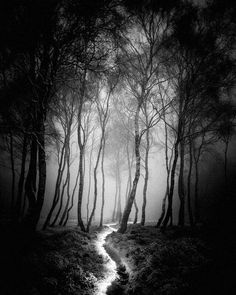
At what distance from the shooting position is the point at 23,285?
405 centimetres

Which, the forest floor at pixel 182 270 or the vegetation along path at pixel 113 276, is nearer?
the forest floor at pixel 182 270

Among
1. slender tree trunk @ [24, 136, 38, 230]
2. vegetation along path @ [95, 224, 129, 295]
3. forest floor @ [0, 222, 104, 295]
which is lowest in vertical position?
vegetation along path @ [95, 224, 129, 295]

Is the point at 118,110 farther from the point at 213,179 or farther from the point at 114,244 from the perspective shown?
the point at 213,179

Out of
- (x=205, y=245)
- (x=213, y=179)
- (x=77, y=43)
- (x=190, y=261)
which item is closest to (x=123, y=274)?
(x=190, y=261)

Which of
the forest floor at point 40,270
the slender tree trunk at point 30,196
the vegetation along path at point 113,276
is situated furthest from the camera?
the slender tree trunk at point 30,196

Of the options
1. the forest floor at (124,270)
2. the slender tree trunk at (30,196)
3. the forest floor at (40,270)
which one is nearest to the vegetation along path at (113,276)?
the forest floor at (124,270)

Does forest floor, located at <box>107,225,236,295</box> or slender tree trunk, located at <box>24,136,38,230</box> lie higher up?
slender tree trunk, located at <box>24,136,38,230</box>

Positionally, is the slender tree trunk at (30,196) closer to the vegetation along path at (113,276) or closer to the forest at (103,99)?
the forest at (103,99)

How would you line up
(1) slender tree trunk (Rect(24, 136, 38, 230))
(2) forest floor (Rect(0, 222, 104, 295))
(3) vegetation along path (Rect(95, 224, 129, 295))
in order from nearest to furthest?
(2) forest floor (Rect(0, 222, 104, 295)) → (3) vegetation along path (Rect(95, 224, 129, 295)) → (1) slender tree trunk (Rect(24, 136, 38, 230))

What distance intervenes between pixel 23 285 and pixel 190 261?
551 cm

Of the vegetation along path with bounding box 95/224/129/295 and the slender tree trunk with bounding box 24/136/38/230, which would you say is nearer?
the vegetation along path with bounding box 95/224/129/295

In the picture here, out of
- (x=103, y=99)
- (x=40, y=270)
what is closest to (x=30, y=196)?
(x=40, y=270)

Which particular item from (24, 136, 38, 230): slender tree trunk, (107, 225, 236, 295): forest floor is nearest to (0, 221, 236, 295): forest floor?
(107, 225, 236, 295): forest floor

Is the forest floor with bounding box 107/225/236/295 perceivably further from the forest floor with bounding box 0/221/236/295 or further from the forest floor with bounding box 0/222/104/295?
the forest floor with bounding box 0/222/104/295
